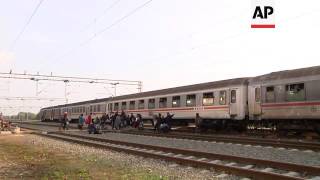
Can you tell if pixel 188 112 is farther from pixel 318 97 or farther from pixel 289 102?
pixel 318 97

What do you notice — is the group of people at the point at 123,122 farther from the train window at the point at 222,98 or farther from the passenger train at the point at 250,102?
the train window at the point at 222,98

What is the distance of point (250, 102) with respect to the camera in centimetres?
2623

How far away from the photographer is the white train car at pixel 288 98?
837 inches

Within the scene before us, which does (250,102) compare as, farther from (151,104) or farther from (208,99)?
(151,104)

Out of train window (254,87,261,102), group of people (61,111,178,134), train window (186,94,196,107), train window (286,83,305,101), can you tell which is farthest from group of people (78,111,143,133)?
train window (286,83,305,101)

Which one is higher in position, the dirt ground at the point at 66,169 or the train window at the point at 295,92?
the train window at the point at 295,92

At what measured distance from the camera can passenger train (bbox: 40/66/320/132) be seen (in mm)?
21656

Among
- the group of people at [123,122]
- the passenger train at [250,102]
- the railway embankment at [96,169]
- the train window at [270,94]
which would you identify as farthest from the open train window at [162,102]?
the railway embankment at [96,169]

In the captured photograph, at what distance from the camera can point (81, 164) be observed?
13.5 metres

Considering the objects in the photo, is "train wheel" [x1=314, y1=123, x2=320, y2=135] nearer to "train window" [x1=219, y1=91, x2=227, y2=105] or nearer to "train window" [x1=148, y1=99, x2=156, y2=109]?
"train window" [x1=219, y1=91, x2=227, y2=105]


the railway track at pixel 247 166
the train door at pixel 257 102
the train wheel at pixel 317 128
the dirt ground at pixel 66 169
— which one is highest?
the train door at pixel 257 102

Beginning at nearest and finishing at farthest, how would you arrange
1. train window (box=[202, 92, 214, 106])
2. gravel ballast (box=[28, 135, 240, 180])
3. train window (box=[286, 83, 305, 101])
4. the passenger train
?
gravel ballast (box=[28, 135, 240, 180]) < the passenger train < train window (box=[286, 83, 305, 101]) < train window (box=[202, 92, 214, 106])

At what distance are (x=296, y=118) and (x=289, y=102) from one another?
933 mm

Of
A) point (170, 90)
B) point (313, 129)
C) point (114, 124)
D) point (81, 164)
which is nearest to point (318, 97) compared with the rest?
point (313, 129)
